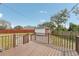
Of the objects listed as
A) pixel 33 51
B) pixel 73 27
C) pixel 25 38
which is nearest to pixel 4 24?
pixel 25 38

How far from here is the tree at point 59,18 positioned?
268cm

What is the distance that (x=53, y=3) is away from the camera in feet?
8.62

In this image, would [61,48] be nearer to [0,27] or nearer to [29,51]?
[29,51]

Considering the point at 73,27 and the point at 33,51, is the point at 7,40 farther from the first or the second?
the point at 73,27

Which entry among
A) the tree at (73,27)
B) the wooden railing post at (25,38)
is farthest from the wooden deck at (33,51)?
the tree at (73,27)

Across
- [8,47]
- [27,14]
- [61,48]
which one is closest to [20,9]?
[27,14]

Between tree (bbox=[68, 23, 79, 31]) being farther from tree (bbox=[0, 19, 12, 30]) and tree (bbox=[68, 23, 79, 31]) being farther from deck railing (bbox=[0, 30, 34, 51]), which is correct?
tree (bbox=[0, 19, 12, 30])

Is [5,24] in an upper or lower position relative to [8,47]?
upper

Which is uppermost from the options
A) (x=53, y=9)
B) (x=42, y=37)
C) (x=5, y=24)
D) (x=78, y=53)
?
(x=53, y=9)

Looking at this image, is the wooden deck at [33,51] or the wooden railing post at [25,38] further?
the wooden railing post at [25,38]

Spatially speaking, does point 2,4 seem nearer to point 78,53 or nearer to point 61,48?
point 61,48

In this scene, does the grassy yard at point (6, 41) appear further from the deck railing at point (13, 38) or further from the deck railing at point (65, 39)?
the deck railing at point (65, 39)

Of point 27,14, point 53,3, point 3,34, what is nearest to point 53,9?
point 53,3

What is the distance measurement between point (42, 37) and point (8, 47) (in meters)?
0.45
